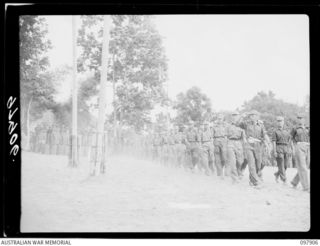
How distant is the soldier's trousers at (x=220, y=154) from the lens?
17.8ft

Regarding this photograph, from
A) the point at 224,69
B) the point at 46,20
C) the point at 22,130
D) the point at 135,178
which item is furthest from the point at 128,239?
the point at 46,20

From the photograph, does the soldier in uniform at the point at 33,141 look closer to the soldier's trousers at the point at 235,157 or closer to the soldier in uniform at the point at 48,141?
the soldier in uniform at the point at 48,141

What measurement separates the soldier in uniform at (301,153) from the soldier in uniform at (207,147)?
1074 mm

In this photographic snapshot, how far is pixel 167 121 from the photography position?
546cm

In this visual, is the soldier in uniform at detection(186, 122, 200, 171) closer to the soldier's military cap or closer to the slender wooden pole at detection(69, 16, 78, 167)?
the soldier's military cap

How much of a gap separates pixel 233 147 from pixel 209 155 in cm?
34

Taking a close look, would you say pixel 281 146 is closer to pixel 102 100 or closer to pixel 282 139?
pixel 282 139

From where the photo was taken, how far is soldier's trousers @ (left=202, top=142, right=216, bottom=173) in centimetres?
539

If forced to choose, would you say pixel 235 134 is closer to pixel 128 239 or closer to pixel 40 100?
pixel 128 239

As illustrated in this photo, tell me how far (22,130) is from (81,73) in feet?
3.47

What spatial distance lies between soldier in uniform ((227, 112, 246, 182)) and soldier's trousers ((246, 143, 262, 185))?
99 mm
